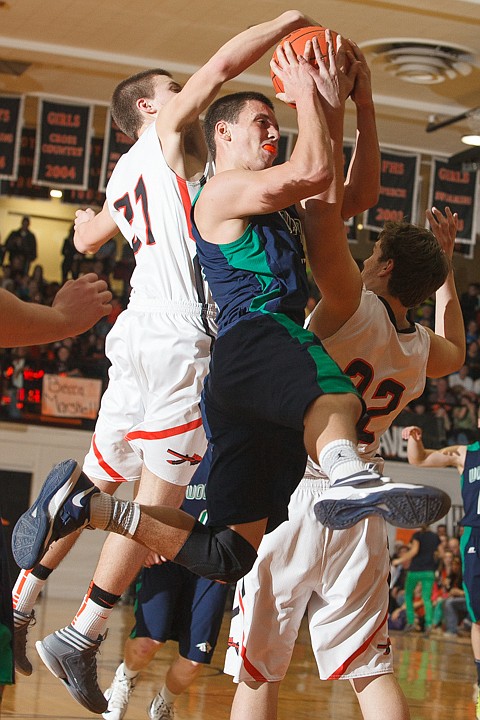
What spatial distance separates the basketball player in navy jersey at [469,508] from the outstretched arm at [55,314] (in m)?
5.11

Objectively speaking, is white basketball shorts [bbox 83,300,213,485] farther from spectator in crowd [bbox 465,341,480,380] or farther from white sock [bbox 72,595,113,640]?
spectator in crowd [bbox 465,341,480,380]

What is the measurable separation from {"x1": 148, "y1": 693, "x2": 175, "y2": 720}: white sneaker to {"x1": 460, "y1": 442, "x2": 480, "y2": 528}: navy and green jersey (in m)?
3.68

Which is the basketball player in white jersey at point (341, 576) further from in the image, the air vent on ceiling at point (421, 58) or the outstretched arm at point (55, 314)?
the air vent on ceiling at point (421, 58)

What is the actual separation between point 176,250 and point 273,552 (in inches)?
57.7

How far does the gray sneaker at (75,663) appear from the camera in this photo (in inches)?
163

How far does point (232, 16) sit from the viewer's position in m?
12.7

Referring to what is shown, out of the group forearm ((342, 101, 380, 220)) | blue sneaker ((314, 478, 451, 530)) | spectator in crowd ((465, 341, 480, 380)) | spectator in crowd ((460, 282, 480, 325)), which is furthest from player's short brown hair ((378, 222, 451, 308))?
spectator in crowd ((460, 282, 480, 325))

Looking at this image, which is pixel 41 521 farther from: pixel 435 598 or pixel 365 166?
pixel 435 598

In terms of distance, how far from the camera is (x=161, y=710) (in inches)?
227

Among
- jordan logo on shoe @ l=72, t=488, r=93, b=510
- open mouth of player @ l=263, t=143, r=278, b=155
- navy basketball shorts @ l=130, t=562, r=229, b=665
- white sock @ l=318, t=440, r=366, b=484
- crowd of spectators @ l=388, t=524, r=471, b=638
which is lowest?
crowd of spectators @ l=388, t=524, r=471, b=638

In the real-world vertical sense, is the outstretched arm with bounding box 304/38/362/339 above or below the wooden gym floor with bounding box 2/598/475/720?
above

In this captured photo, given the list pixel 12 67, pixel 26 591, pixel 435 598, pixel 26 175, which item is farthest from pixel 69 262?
pixel 26 591

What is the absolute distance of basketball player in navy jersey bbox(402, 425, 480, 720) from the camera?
8.27 metres

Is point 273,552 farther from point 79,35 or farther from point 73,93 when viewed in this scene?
point 73,93
